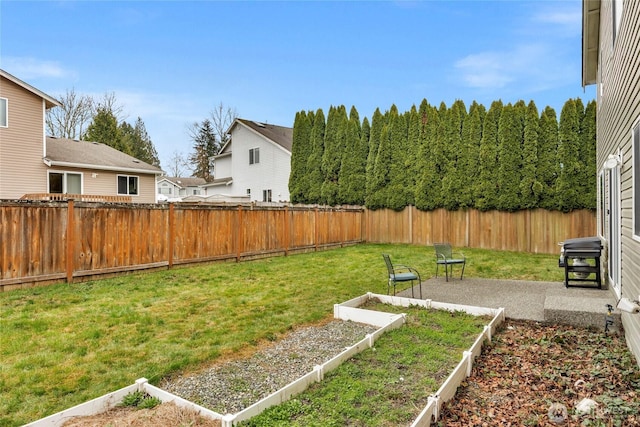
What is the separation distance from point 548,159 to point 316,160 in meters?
10.2

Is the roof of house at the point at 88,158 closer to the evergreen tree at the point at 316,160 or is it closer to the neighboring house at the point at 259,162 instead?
the neighboring house at the point at 259,162

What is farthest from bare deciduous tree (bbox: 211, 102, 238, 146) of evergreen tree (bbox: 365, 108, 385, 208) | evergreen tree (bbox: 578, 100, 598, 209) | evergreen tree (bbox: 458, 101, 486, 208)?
evergreen tree (bbox: 578, 100, 598, 209)

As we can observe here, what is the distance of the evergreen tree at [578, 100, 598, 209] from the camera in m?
13.0

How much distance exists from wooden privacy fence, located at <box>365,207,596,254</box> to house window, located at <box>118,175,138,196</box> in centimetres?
1186

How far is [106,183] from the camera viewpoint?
60.3 feet

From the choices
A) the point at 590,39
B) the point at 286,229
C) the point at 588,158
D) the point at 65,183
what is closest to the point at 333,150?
the point at 286,229

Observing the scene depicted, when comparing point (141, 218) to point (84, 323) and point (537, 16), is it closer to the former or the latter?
point (84, 323)

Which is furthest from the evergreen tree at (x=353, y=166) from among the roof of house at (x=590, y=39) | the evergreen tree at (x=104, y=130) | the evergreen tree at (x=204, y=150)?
the evergreen tree at (x=204, y=150)

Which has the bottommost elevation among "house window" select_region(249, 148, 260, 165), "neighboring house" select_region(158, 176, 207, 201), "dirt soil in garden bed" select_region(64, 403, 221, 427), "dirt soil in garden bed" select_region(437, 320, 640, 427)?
"dirt soil in garden bed" select_region(437, 320, 640, 427)

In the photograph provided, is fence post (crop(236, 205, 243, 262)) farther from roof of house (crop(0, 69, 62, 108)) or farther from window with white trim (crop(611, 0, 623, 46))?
roof of house (crop(0, 69, 62, 108))

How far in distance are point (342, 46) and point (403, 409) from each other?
62.6ft

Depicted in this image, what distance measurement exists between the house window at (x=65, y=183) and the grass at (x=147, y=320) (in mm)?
10894

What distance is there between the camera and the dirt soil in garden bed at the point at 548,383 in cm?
289

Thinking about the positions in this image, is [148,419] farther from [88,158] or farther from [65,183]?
[88,158]
